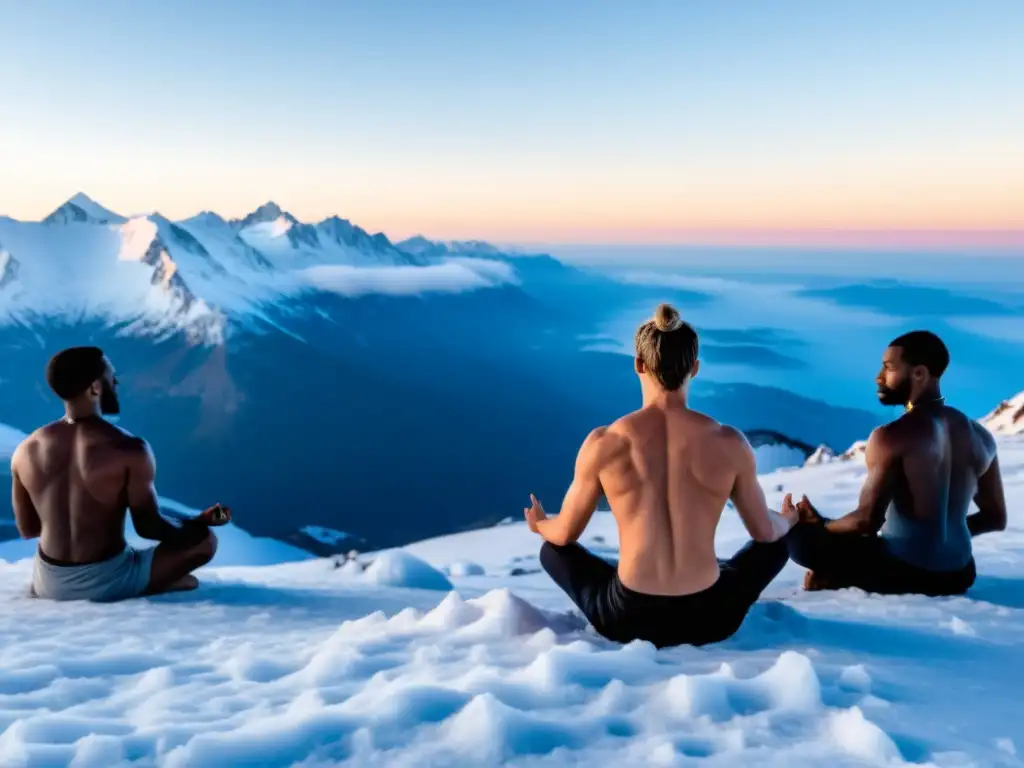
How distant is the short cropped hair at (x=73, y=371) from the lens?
14.8 feet

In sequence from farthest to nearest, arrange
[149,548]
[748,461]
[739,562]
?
1. [149,548]
2. [739,562]
3. [748,461]

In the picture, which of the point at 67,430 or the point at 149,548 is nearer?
the point at 67,430

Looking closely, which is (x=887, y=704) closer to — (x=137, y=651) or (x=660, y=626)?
(x=660, y=626)

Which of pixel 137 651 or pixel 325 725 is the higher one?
pixel 325 725

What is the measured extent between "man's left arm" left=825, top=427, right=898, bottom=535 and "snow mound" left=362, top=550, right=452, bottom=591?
13.8 ft

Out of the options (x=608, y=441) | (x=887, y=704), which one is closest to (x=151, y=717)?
(x=608, y=441)

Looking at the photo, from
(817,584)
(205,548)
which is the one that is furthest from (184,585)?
(817,584)

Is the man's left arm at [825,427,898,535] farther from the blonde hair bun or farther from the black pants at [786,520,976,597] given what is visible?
the blonde hair bun

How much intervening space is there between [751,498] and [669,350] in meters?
0.78

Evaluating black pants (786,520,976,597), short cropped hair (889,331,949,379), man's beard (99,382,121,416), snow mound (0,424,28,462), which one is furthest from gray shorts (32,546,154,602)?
snow mound (0,424,28,462)

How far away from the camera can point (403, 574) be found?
24.0 ft

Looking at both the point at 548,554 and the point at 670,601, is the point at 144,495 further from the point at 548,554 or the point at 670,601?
the point at 670,601

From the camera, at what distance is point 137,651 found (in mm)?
3803

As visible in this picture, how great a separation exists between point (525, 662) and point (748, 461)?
1332 millimetres
